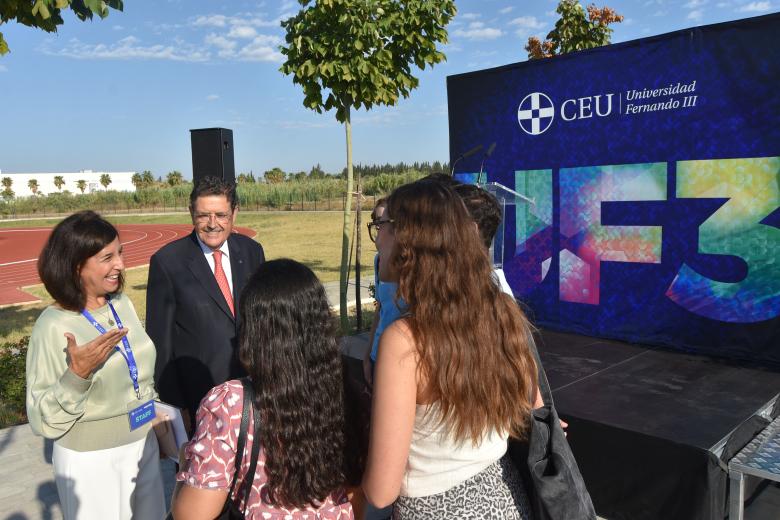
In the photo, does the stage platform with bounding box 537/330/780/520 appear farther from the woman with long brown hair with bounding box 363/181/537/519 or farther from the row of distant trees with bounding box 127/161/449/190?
the row of distant trees with bounding box 127/161/449/190

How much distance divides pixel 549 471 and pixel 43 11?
4.29 meters

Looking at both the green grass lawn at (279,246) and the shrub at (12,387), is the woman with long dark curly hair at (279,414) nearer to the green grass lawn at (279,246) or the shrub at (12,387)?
the shrub at (12,387)

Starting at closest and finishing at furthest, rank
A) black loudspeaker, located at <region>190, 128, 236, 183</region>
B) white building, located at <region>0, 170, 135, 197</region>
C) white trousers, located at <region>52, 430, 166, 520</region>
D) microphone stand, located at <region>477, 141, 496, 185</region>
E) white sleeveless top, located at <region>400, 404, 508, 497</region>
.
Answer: white sleeveless top, located at <region>400, 404, 508, 497</region>, white trousers, located at <region>52, 430, 166, 520</region>, black loudspeaker, located at <region>190, 128, 236, 183</region>, microphone stand, located at <region>477, 141, 496, 185</region>, white building, located at <region>0, 170, 135, 197</region>

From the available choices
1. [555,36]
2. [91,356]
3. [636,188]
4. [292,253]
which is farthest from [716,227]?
[292,253]

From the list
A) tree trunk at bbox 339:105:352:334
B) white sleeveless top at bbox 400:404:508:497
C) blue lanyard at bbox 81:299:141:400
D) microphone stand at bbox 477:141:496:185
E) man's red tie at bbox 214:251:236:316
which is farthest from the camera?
tree trunk at bbox 339:105:352:334

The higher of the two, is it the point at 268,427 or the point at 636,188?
the point at 636,188

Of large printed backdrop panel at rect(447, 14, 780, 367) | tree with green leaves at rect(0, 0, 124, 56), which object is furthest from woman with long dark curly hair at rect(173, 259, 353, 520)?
large printed backdrop panel at rect(447, 14, 780, 367)

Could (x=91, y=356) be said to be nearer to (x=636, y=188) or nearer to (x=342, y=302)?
(x=636, y=188)

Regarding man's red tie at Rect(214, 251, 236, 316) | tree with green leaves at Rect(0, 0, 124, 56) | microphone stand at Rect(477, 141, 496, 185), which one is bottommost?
man's red tie at Rect(214, 251, 236, 316)

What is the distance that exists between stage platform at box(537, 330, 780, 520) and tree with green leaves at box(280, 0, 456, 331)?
3.96 m

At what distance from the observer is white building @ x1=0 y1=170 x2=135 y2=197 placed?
3263 inches

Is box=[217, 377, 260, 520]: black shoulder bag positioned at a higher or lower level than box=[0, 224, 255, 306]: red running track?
higher

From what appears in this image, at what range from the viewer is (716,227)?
15.5ft

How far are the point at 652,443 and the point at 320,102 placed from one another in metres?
5.28
